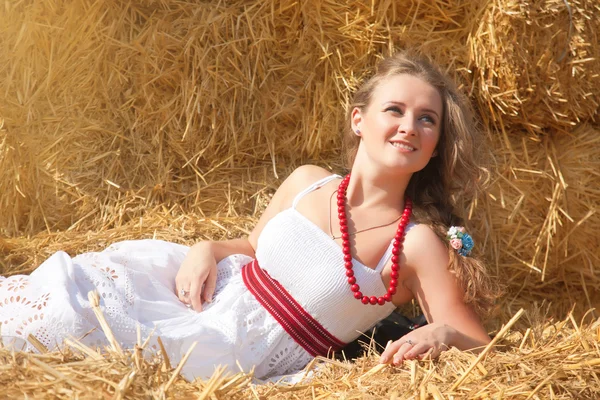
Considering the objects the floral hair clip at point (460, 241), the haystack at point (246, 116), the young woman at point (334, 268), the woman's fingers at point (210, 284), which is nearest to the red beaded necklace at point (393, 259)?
the young woman at point (334, 268)

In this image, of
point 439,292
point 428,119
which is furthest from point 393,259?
point 428,119

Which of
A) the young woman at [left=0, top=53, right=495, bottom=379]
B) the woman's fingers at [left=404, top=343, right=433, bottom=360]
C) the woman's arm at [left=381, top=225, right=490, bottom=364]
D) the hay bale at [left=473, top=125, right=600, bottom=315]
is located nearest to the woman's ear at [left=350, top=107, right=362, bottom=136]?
the young woman at [left=0, top=53, right=495, bottom=379]

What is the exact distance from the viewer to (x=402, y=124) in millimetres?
2176

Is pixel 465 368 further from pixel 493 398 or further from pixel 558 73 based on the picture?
pixel 558 73

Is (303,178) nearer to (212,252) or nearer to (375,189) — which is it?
(375,189)

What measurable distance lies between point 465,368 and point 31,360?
37.4 inches

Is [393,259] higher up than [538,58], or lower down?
lower down

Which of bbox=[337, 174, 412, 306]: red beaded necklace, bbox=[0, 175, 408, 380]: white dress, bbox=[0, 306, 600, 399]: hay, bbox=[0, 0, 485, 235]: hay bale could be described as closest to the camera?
bbox=[0, 306, 600, 399]: hay

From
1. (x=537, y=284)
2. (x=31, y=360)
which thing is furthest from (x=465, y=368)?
(x=537, y=284)

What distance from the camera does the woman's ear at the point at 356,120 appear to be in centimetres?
239

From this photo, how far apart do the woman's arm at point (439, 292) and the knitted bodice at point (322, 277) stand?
7 centimetres

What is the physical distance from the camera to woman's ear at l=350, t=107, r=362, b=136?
7.86 ft

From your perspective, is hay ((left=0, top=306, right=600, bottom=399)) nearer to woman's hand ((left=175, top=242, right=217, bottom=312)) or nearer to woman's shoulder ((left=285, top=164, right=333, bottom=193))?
woman's hand ((left=175, top=242, right=217, bottom=312))

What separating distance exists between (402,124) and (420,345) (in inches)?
26.9
